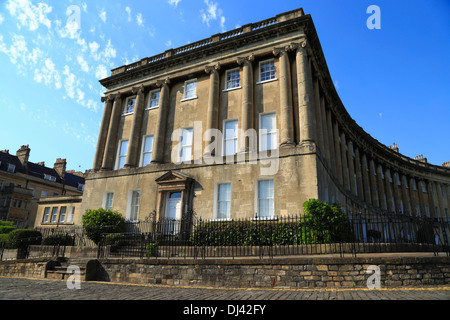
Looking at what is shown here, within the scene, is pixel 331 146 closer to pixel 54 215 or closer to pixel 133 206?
pixel 133 206

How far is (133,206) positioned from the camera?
19484mm

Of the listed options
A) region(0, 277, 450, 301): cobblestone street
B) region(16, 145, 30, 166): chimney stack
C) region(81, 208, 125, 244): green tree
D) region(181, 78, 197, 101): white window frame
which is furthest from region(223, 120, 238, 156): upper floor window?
region(16, 145, 30, 166): chimney stack

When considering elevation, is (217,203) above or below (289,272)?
above

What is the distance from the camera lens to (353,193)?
26.9m

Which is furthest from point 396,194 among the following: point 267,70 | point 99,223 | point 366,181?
point 99,223

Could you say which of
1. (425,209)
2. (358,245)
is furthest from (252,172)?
(425,209)

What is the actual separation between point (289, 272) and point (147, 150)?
50.3 ft

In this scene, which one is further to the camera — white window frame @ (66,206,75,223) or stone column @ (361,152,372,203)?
stone column @ (361,152,372,203)

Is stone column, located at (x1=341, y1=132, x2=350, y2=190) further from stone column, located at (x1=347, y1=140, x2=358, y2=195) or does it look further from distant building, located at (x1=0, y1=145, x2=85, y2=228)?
distant building, located at (x1=0, y1=145, x2=85, y2=228)

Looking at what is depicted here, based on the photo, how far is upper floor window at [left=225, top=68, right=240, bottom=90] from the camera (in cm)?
1941

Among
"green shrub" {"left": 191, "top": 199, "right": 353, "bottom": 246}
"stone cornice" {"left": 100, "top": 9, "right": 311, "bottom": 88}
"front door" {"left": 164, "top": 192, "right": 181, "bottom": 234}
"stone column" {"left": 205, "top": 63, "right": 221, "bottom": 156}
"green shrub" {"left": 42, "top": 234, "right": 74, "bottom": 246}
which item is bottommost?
"green shrub" {"left": 42, "top": 234, "right": 74, "bottom": 246}

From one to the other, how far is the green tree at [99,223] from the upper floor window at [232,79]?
1134 cm

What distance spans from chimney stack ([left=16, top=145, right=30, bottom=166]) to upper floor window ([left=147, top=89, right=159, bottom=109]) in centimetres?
4045

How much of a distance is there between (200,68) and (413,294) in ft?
59.3
